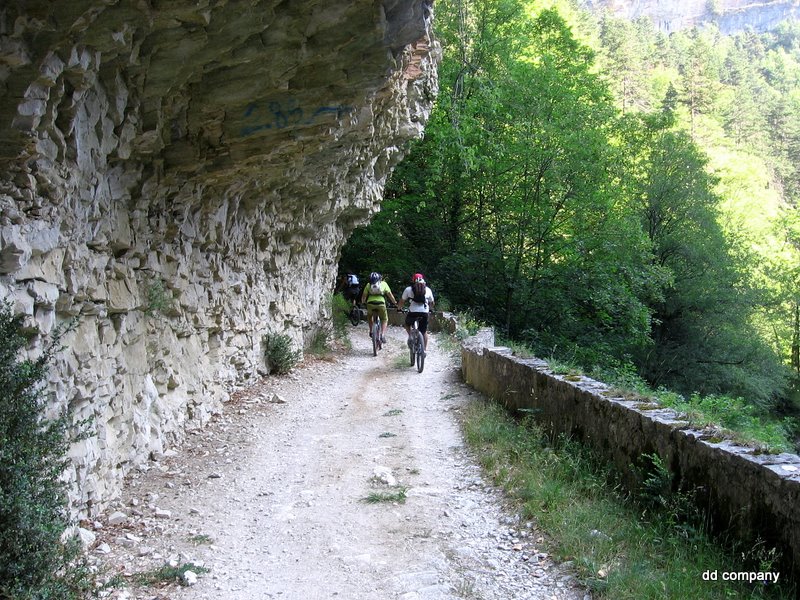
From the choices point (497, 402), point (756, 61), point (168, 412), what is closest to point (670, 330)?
point (497, 402)

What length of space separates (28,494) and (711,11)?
209m

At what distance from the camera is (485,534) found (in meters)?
4.99

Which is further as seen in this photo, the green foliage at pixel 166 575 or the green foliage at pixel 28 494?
the green foliage at pixel 166 575

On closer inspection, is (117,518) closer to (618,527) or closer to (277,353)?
(618,527)

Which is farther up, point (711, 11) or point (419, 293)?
point (711, 11)

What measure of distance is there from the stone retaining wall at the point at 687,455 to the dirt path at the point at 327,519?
1090 mm

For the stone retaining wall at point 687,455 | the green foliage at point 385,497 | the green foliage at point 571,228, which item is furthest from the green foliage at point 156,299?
the green foliage at point 571,228

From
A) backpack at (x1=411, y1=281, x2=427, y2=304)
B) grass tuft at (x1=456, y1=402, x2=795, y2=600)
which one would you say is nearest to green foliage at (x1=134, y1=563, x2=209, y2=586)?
grass tuft at (x1=456, y1=402, x2=795, y2=600)

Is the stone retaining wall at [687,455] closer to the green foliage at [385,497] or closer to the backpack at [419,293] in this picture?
the green foliage at [385,497]

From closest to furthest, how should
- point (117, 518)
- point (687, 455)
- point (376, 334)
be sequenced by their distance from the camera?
point (687, 455), point (117, 518), point (376, 334)

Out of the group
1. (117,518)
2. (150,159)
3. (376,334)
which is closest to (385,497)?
(117,518)

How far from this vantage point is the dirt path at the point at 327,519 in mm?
4191

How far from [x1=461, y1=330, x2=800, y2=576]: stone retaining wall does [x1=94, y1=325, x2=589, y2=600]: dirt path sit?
42.9 inches

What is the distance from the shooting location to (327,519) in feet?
17.2
